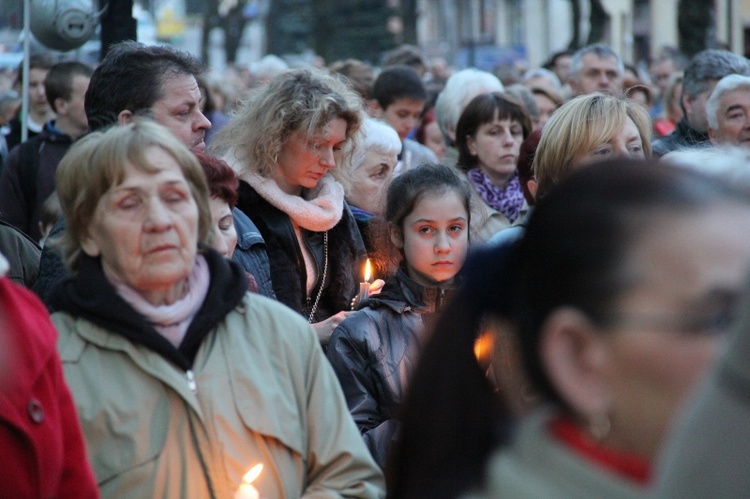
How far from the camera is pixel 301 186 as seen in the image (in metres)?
4.80

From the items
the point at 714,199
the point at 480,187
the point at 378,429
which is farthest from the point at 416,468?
the point at 480,187

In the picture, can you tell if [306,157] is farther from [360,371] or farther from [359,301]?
[360,371]

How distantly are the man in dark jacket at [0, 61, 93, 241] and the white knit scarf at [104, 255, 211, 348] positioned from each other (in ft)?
11.0

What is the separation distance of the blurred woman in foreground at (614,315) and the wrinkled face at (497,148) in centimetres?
515

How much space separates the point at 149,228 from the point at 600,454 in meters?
1.84

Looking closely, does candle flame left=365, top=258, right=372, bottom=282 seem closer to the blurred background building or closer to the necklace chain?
the necklace chain

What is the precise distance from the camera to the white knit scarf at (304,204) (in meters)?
4.61

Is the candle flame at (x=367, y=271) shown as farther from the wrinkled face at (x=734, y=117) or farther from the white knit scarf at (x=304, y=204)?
the wrinkled face at (x=734, y=117)

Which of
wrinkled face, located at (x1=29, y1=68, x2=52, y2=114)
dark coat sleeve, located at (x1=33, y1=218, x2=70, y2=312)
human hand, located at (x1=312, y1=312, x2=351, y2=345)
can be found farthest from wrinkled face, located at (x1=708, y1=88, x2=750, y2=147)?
wrinkled face, located at (x1=29, y1=68, x2=52, y2=114)

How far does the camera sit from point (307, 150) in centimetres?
470

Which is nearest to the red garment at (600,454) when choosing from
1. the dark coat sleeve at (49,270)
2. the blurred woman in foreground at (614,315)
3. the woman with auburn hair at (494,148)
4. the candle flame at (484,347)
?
the blurred woman in foreground at (614,315)

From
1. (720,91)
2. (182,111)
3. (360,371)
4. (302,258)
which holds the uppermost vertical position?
(182,111)

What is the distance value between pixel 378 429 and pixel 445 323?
2.24 meters

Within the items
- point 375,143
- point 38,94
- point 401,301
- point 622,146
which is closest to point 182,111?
point 401,301
